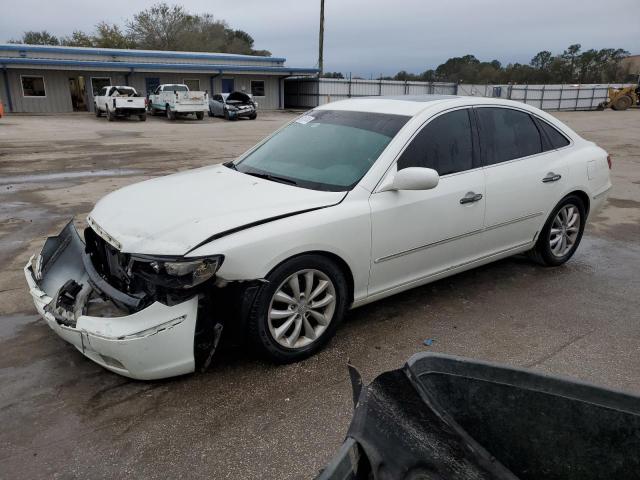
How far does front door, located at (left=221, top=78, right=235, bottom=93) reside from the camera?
3666cm

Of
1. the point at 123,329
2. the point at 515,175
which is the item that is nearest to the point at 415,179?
the point at 515,175

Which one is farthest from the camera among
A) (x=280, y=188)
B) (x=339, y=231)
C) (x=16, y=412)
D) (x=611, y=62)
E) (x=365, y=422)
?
(x=611, y=62)

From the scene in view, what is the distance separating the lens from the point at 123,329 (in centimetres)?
271

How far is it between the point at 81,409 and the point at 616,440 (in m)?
2.60

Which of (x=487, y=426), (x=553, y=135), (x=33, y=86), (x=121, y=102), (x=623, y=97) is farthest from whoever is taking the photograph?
(x=623, y=97)

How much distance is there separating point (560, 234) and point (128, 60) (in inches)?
1325

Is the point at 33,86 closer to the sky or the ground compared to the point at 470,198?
closer to the sky

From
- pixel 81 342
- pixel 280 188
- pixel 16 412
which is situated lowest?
pixel 16 412

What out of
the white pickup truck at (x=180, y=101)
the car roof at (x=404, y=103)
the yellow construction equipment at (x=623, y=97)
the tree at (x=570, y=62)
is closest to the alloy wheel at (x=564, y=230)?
the car roof at (x=404, y=103)

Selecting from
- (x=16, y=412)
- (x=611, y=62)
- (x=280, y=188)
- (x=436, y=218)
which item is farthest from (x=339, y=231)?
(x=611, y=62)

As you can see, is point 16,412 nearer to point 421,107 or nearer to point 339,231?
point 339,231

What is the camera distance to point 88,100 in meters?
32.6

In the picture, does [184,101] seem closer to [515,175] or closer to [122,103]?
[122,103]

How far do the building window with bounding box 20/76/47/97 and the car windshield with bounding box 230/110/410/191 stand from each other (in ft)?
106
